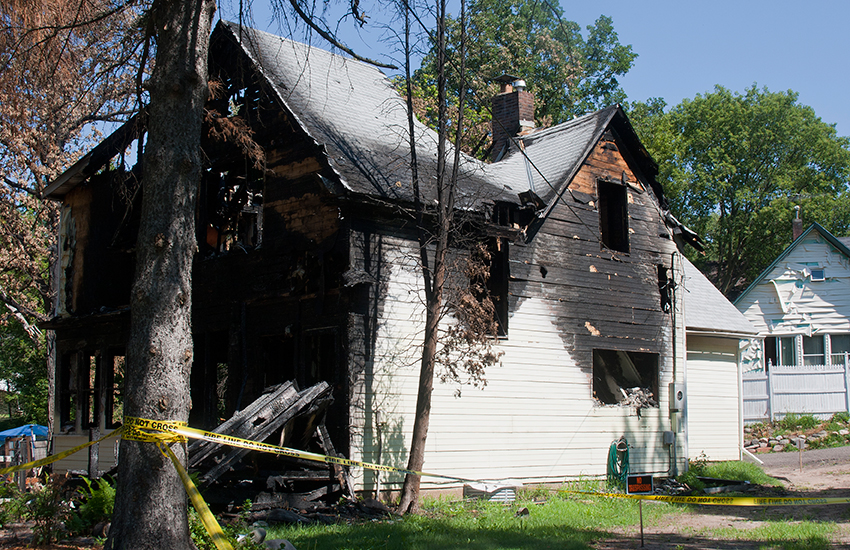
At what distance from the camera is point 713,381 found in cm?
1998

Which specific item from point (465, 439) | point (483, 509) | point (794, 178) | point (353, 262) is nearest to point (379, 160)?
point (353, 262)

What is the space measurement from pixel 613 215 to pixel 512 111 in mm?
4973

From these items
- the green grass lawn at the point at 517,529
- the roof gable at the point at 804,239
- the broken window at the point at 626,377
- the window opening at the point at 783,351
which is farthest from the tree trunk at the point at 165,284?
the window opening at the point at 783,351

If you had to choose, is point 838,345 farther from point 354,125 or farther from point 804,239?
point 354,125

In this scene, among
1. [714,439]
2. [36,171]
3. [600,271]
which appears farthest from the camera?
[36,171]

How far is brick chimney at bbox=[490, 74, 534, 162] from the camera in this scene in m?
20.5

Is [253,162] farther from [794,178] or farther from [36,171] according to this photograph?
[794,178]

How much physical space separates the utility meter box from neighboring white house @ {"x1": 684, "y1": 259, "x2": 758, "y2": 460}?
2.59m

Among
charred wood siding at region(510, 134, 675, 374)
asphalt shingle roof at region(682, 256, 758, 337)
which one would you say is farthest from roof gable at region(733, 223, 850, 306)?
charred wood siding at region(510, 134, 675, 374)

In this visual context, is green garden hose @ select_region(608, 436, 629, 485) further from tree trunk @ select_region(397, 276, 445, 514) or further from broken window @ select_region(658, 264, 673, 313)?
tree trunk @ select_region(397, 276, 445, 514)

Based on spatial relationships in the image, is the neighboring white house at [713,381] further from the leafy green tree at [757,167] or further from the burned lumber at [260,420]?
the leafy green tree at [757,167]

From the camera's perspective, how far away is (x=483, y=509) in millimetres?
11969

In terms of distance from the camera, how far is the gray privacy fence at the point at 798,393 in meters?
25.2

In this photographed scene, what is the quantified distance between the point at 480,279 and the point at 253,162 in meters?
4.75
